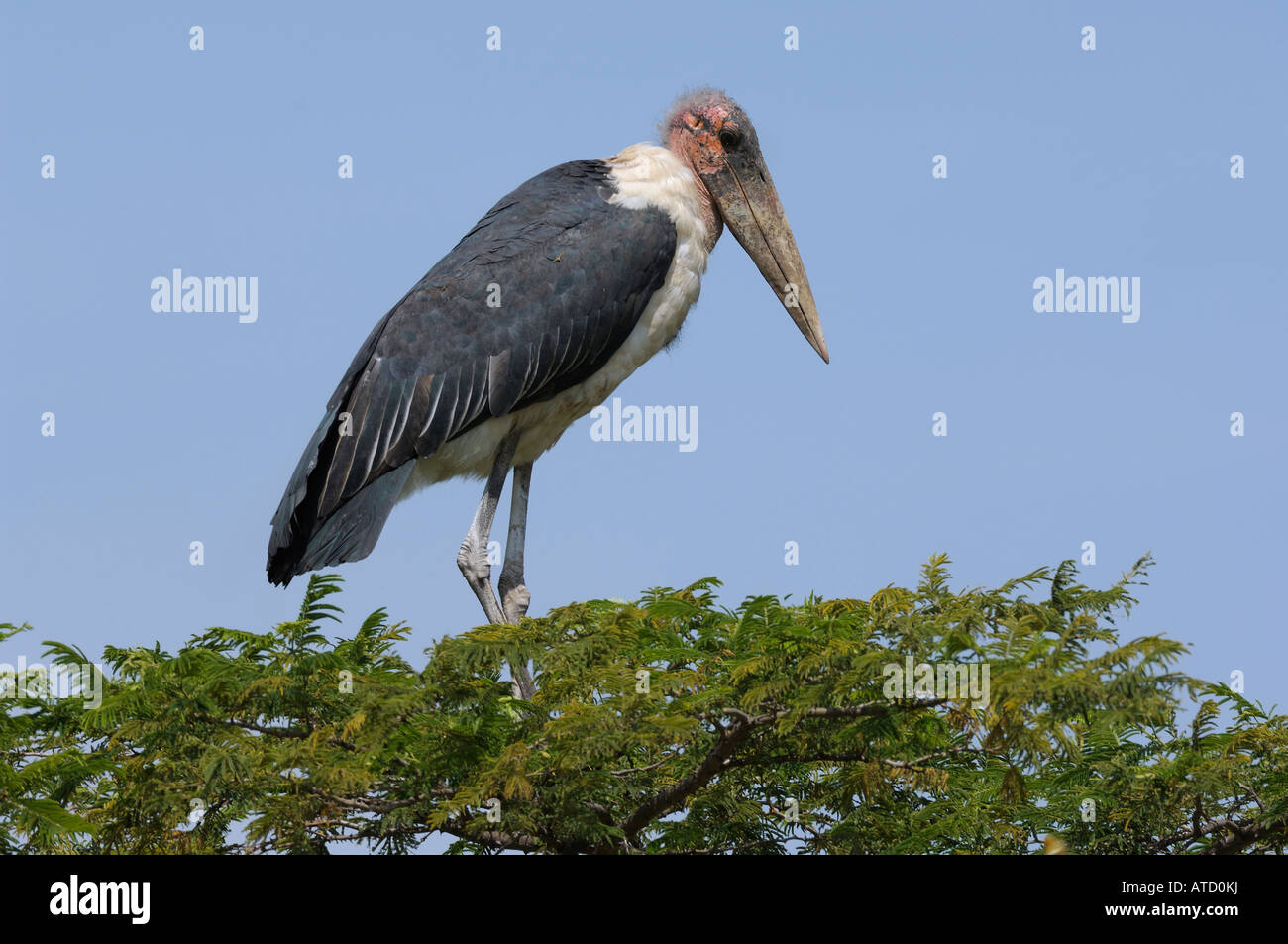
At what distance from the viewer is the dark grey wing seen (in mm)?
8516

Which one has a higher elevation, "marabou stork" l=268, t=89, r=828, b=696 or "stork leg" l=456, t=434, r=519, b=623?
"marabou stork" l=268, t=89, r=828, b=696

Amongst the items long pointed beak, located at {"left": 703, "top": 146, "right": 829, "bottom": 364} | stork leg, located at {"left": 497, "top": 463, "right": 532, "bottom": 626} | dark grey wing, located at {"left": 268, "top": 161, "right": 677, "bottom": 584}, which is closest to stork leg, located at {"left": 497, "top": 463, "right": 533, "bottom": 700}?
stork leg, located at {"left": 497, "top": 463, "right": 532, "bottom": 626}

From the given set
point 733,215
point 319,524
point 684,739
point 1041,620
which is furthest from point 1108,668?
point 733,215

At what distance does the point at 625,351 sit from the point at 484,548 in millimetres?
1342

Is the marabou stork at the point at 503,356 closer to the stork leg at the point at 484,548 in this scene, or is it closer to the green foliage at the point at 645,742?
the stork leg at the point at 484,548

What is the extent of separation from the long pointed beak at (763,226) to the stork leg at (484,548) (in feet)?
6.63

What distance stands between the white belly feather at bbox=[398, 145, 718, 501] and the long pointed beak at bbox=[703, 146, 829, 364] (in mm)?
400

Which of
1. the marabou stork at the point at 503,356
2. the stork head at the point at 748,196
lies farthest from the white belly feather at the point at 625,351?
the stork head at the point at 748,196

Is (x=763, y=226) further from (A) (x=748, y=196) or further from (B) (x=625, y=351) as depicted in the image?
(B) (x=625, y=351)

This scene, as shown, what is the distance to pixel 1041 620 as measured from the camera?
5.30 m

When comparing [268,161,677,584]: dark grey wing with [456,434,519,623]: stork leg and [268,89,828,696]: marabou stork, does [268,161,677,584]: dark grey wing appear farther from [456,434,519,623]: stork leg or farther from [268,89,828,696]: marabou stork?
[456,434,519,623]: stork leg

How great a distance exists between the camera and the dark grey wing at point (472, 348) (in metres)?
8.52
